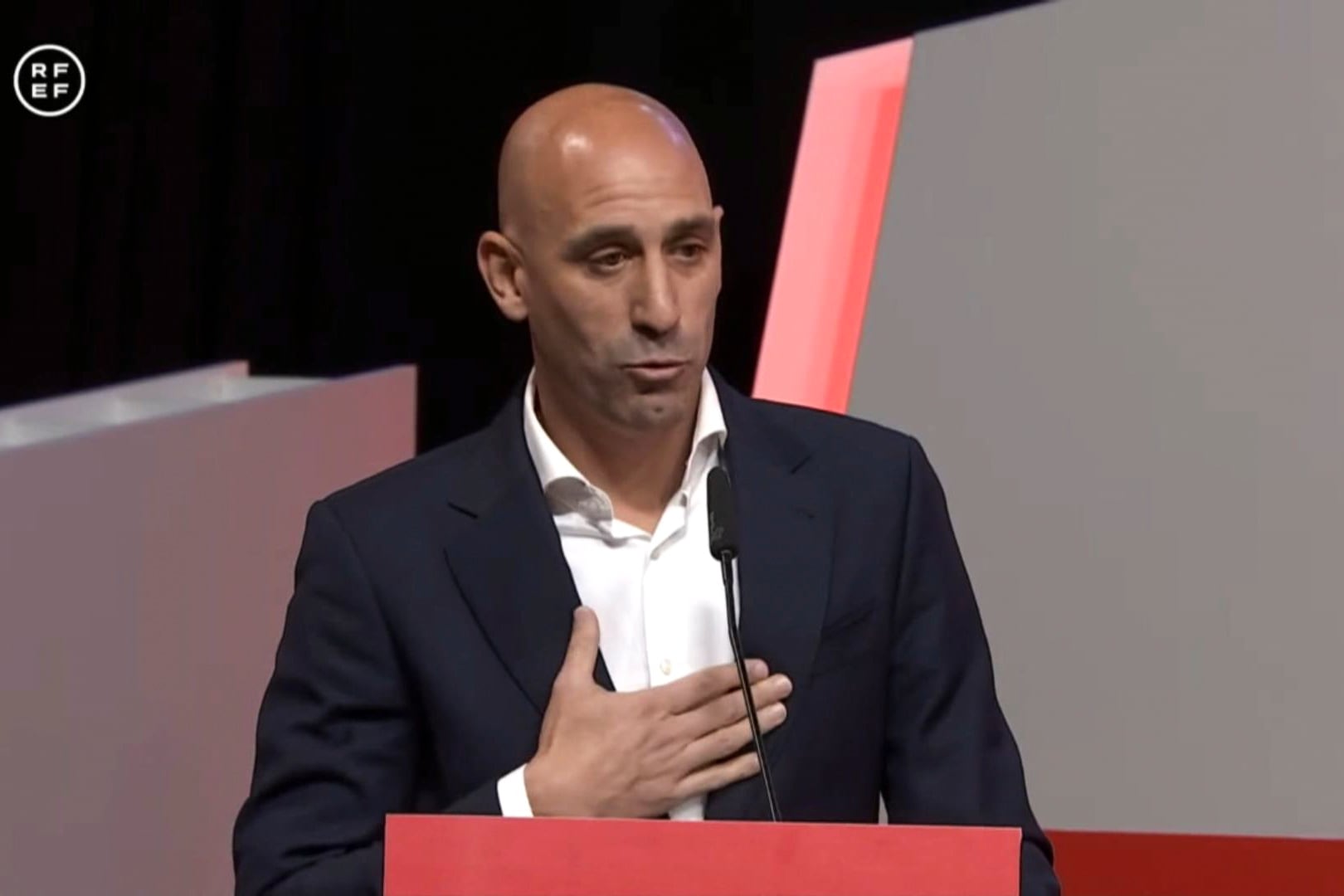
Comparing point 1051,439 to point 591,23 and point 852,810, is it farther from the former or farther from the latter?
point 591,23

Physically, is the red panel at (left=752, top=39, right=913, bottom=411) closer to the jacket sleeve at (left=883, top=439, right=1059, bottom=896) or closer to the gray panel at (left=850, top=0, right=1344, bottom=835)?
the gray panel at (left=850, top=0, right=1344, bottom=835)

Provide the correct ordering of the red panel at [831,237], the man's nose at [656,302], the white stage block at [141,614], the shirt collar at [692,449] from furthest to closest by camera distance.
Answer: the red panel at [831,237], the white stage block at [141,614], the shirt collar at [692,449], the man's nose at [656,302]

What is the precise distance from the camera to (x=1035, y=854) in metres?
1.74

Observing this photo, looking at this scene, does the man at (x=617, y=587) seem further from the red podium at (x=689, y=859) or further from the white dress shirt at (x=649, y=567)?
the red podium at (x=689, y=859)

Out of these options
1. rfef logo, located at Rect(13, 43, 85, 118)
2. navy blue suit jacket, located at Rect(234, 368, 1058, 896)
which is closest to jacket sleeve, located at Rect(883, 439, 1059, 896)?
navy blue suit jacket, located at Rect(234, 368, 1058, 896)

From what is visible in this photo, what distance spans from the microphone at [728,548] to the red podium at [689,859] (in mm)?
236

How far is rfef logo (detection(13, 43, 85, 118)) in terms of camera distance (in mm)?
3600

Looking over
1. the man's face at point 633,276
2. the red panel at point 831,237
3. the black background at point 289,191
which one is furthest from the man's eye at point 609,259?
the black background at point 289,191

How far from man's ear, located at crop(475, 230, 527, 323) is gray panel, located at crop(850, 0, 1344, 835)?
2.47 feet

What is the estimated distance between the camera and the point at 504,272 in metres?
1.92

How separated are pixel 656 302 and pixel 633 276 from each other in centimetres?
5

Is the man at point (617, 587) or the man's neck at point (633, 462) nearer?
the man at point (617, 587)

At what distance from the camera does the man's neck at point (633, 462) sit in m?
1.88

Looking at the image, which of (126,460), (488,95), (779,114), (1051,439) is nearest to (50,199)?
(488,95)
